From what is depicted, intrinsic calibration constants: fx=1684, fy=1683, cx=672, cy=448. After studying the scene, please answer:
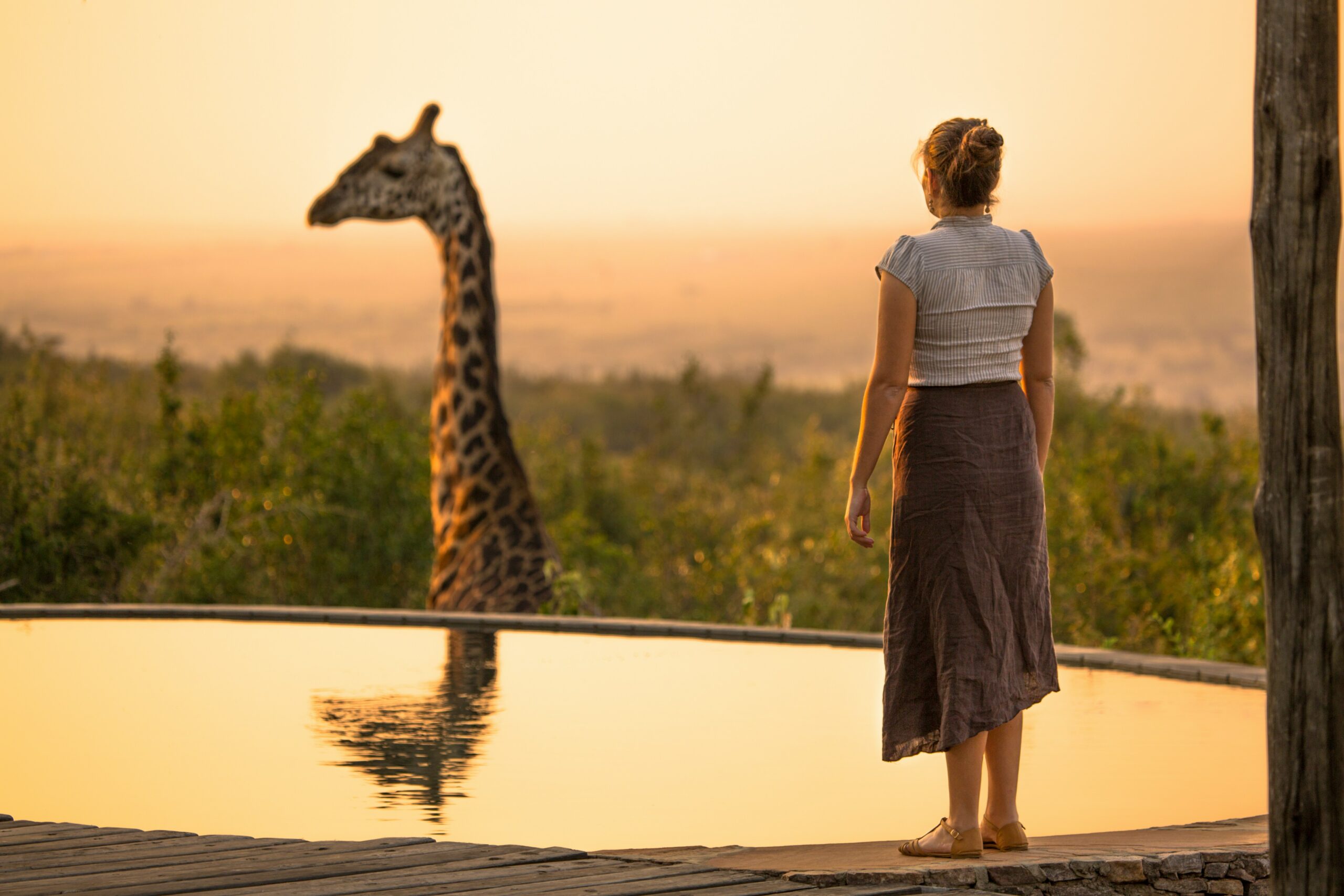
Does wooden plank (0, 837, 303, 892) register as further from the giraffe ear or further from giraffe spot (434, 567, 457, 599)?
the giraffe ear

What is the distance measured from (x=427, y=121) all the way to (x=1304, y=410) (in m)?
6.85

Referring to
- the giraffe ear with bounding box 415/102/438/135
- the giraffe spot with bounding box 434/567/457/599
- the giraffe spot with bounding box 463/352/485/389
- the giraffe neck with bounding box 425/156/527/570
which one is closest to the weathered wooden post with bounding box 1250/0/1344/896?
the giraffe spot with bounding box 434/567/457/599

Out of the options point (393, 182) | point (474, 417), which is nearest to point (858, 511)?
point (474, 417)

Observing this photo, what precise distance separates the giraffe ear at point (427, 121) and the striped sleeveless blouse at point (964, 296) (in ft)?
19.9

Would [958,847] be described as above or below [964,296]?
below

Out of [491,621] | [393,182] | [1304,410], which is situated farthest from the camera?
[393,182]

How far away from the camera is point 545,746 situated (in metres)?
4.24

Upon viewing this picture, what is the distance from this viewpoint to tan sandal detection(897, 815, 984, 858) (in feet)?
9.55

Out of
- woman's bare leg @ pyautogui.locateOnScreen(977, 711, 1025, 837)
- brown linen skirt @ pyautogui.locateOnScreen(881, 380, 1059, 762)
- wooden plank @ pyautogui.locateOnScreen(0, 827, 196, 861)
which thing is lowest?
wooden plank @ pyautogui.locateOnScreen(0, 827, 196, 861)

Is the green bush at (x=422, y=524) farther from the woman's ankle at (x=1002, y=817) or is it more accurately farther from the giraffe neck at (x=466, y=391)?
the woman's ankle at (x=1002, y=817)

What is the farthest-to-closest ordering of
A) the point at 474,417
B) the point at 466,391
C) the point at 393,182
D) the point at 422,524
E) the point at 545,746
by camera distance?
the point at 422,524 < the point at 393,182 < the point at 466,391 < the point at 474,417 < the point at 545,746

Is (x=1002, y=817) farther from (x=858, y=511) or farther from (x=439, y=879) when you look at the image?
(x=439, y=879)

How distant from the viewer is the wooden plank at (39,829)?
289cm

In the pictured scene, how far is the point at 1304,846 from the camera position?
253 cm
